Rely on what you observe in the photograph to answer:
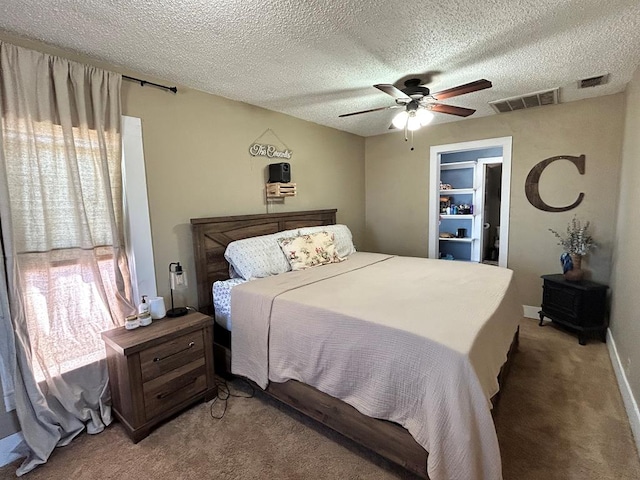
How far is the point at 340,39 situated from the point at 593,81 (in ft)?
8.04

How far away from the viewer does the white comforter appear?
4.45ft

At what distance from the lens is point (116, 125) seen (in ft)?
7.27

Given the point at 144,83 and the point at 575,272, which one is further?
the point at 575,272

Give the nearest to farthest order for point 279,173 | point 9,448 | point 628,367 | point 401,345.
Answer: point 401,345 → point 9,448 → point 628,367 → point 279,173

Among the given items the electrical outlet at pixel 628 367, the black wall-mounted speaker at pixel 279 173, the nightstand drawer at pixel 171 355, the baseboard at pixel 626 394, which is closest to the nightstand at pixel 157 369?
the nightstand drawer at pixel 171 355

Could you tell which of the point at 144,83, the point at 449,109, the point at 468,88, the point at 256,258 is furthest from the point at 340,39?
the point at 256,258

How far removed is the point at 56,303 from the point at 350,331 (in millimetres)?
1848

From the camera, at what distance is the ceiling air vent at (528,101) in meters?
3.10

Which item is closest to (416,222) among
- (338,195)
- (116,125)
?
(338,195)

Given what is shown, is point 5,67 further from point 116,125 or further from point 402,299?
point 402,299

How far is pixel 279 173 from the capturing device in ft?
11.1

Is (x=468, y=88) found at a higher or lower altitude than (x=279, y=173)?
higher

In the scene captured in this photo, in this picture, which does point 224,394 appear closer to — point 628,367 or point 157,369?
point 157,369

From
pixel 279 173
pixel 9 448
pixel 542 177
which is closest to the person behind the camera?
pixel 9 448
